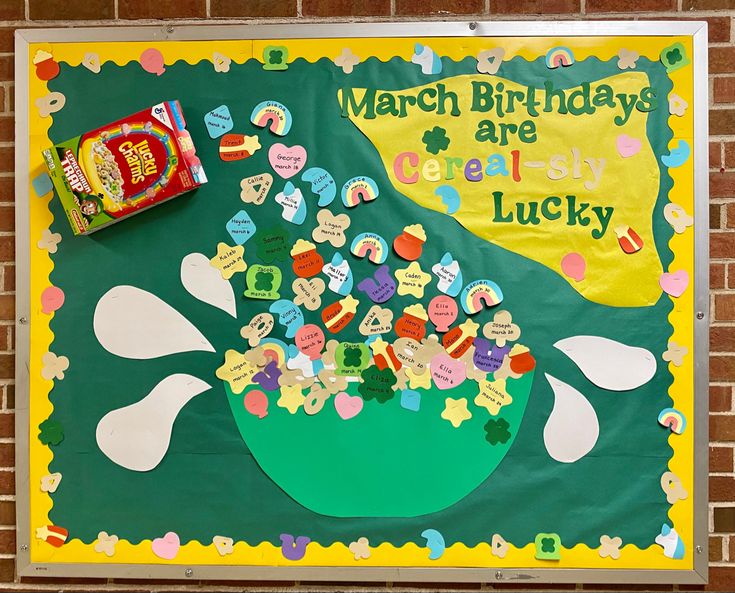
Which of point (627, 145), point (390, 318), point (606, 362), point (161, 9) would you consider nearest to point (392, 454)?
point (390, 318)

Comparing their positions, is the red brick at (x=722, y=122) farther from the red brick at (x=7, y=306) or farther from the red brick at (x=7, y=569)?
the red brick at (x=7, y=569)

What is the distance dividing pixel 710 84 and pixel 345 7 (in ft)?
3.14

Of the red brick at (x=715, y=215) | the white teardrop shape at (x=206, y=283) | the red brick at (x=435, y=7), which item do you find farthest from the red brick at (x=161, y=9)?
the red brick at (x=715, y=215)

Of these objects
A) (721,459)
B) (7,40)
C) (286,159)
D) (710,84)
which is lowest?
(721,459)

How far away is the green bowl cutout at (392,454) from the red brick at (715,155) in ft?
2.33

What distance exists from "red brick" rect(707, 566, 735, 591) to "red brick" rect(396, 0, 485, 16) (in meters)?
1.56

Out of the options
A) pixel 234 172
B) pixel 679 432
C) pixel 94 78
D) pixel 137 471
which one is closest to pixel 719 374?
pixel 679 432

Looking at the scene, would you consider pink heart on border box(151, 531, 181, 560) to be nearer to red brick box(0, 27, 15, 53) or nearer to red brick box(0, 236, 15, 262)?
red brick box(0, 236, 15, 262)

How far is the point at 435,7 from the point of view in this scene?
1466mm

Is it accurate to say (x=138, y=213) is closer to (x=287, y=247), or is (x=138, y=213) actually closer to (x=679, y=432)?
(x=287, y=247)

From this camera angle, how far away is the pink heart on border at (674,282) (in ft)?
4.69

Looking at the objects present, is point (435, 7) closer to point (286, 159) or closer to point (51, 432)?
point (286, 159)

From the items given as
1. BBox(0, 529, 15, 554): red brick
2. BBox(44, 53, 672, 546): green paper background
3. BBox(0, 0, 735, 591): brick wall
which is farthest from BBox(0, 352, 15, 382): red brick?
BBox(0, 529, 15, 554): red brick

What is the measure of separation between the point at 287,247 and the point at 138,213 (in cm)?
40
